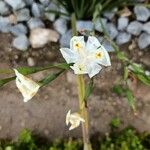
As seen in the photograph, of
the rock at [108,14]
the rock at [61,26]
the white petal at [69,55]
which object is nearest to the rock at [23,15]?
the rock at [61,26]

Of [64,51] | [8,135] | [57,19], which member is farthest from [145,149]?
[64,51]

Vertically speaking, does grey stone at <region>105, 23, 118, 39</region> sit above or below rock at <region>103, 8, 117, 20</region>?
below

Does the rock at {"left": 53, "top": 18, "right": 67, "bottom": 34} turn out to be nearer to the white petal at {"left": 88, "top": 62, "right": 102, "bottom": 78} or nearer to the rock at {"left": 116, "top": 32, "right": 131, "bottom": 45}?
the rock at {"left": 116, "top": 32, "right": 131, "bottom": 45}

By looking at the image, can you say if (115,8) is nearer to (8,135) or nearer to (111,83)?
(111,83)

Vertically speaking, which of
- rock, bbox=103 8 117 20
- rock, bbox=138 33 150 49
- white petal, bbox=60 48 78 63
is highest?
white petal, bbox=60 48 78 63

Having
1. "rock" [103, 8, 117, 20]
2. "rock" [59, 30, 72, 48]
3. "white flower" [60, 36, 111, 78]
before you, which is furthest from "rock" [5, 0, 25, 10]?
"white flower" [60, 36, 111, 78]

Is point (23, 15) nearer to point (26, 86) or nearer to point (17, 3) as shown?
point (17, 3)

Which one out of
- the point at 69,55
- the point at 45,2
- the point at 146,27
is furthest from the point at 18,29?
the point at 69,55
